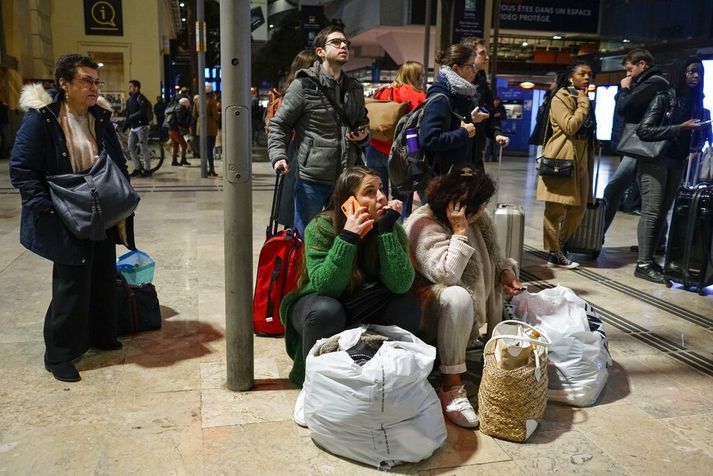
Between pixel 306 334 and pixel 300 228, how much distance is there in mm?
1415

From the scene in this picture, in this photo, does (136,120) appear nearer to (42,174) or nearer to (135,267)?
(135,267)

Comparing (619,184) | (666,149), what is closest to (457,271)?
(666,149)

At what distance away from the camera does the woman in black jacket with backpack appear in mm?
5418

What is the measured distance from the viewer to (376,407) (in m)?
2.42

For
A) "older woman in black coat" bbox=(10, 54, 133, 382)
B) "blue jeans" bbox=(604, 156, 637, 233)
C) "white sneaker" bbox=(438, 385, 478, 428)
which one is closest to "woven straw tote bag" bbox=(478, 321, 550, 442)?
"white sneaker" bbox=(438, 385, 478, 428)

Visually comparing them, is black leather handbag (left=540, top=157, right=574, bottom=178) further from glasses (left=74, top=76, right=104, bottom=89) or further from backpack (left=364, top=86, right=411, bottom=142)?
glasses (left=74, top=76, right=104, bottom=89)

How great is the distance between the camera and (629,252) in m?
6.55

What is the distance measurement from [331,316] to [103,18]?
21844 millimetres

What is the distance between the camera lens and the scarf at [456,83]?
13.4 ft

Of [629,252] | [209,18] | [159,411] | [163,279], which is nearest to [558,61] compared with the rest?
[209,18]

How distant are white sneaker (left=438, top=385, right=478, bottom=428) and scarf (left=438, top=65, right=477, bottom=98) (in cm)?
195

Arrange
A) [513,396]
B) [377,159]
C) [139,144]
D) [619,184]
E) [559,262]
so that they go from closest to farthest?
[513,396]
[559,262]
[377,159]
[619,184]
[139,144]

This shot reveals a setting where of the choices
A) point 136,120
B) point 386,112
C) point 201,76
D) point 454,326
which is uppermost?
point 201,76

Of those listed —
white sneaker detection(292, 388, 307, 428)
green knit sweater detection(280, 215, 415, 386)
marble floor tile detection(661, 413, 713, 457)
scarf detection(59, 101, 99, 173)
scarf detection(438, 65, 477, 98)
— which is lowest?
marble floor tile detection(661, 413, 713, 457)
